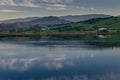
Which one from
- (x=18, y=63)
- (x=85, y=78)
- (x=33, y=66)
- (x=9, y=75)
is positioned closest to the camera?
(x=85, y=78)

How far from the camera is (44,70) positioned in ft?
103

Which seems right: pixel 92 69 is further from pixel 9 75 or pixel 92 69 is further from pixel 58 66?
pixel 9 75

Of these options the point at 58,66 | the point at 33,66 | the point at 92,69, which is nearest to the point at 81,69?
the point at 92,69

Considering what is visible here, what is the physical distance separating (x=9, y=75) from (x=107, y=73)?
887 centimetres

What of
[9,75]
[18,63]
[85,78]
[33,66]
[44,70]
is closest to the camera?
[85,78]

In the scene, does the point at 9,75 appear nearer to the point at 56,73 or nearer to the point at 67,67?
the point at 56,73

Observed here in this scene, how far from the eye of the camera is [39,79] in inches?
1048

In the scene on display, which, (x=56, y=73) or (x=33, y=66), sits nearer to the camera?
(x=56, y=73)

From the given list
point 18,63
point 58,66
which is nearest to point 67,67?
point 58,66

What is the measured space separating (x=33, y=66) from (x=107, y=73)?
867 cm

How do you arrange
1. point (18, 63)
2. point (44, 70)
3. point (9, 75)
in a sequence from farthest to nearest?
point (18, 63)
point (44, 70)
point (9, 75)

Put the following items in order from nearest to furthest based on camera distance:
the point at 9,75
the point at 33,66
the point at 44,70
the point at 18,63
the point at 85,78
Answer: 1. the point at 85,78
2. the point at 9,75
3. the point at 44,70
4. the point at 33,66
5. the point at 18,63

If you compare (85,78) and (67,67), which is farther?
(67,67)

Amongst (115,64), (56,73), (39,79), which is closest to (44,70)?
(56,73)
